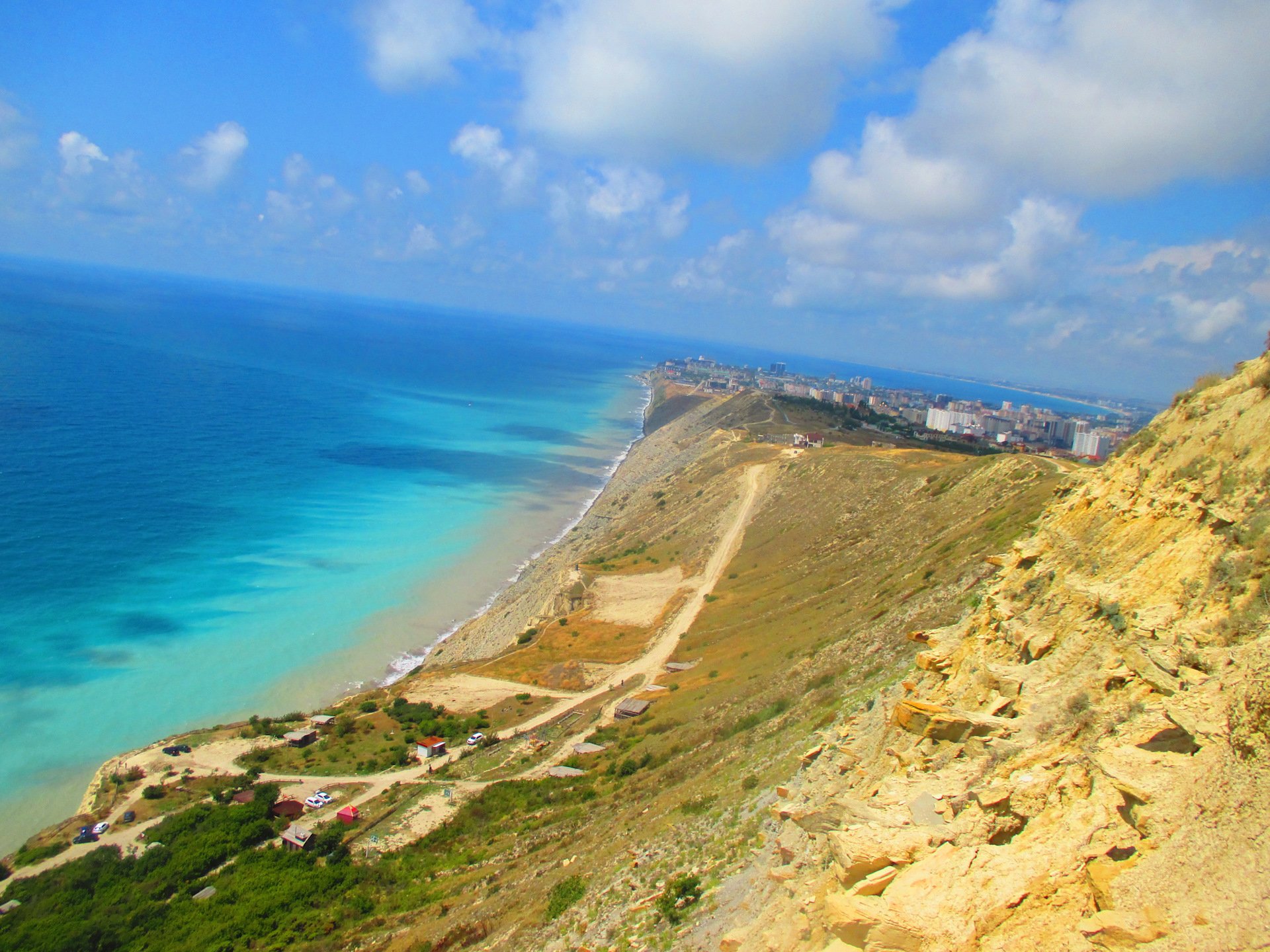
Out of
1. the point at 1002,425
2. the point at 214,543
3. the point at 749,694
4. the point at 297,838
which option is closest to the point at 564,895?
the point at 749,694

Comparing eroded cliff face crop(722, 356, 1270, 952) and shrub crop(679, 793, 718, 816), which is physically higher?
eroded cliff face crop(722, 356, 1270, 952)

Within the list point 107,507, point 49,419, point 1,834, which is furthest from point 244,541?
point 49,419

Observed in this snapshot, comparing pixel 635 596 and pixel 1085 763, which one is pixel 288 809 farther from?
pixel 1085 763

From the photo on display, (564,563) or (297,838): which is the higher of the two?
(564,563)

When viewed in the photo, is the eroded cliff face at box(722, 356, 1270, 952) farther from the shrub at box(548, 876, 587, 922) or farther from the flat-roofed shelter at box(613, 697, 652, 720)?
the flat-roofed shelter at box(613, 697, 652, 720)

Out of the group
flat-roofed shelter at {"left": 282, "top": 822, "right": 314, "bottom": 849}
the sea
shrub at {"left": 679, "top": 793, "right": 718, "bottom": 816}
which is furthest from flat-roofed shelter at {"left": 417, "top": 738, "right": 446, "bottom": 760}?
shrub at {"left": 679, "top": 793, "right": 718, "bottom": 816}

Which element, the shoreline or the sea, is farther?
the shoreline

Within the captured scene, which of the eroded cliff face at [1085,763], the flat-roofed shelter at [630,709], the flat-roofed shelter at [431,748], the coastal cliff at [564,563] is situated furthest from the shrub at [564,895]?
the coastal cliff at [564,563]
